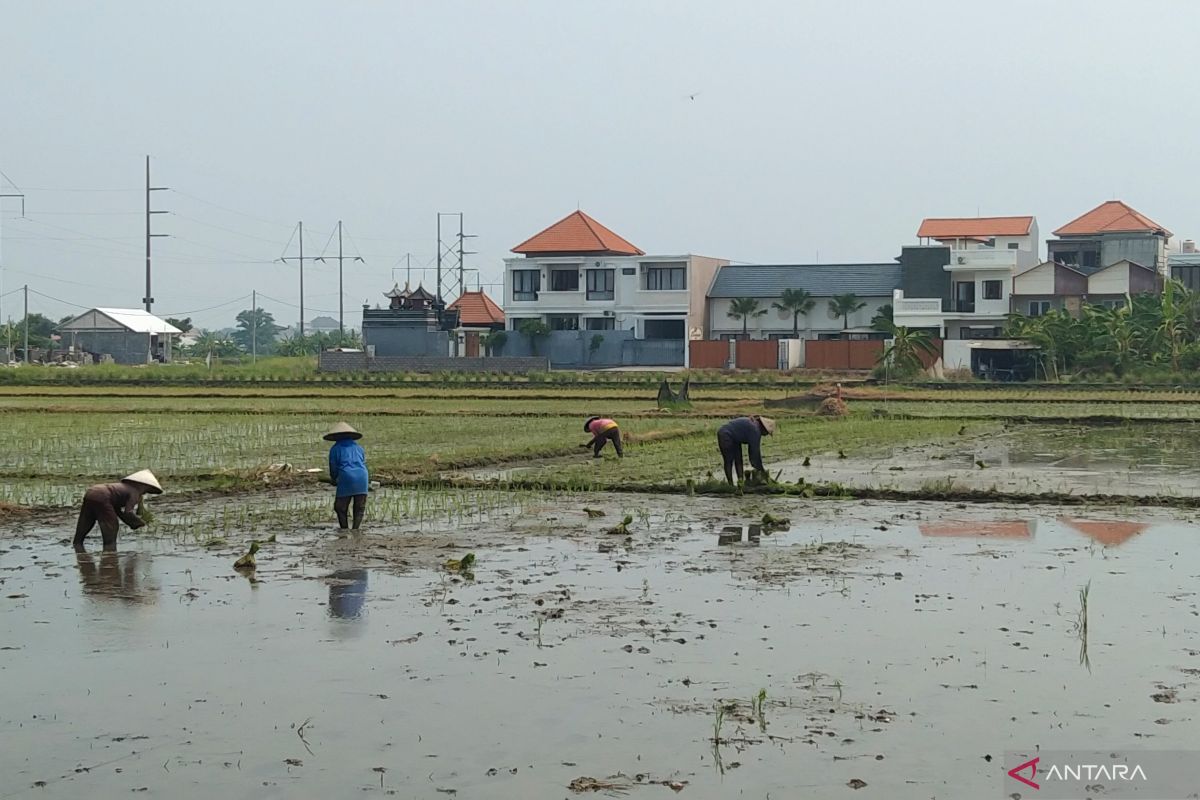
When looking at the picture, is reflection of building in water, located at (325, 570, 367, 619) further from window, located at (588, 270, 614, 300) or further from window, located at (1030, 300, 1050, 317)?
window, located at (588, 270, 614, 300)

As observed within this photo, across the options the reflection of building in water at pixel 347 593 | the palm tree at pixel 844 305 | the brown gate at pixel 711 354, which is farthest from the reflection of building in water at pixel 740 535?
the palm tree at pixel 844 305

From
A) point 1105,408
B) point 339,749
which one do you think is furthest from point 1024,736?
point 1105,408

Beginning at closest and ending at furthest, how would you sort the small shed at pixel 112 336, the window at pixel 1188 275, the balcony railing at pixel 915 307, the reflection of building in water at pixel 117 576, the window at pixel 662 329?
the reflection of building in water at pixel 117 576, the balcony railing at pixel 915 307, the window at pixel 662 329, the window at pixel 1188 275, the small shed at pixel 112 336

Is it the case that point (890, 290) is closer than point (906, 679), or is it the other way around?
point (906, 679)

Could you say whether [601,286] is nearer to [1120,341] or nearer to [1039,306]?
[1039,306]

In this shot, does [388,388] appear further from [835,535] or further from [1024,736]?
[1024,736]

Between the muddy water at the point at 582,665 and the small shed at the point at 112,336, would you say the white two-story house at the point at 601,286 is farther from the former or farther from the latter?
the muddy water at the point at 582,665

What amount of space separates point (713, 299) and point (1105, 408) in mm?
31847

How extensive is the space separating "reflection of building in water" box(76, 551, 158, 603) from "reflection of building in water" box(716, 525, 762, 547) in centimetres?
474

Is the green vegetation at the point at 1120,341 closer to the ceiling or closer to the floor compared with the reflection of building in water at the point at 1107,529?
closer to the ceiling

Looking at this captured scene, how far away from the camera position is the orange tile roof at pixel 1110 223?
220ft

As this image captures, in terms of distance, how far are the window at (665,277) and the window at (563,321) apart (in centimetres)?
346

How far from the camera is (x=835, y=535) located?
42.9 feet

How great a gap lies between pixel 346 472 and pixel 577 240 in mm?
53731
